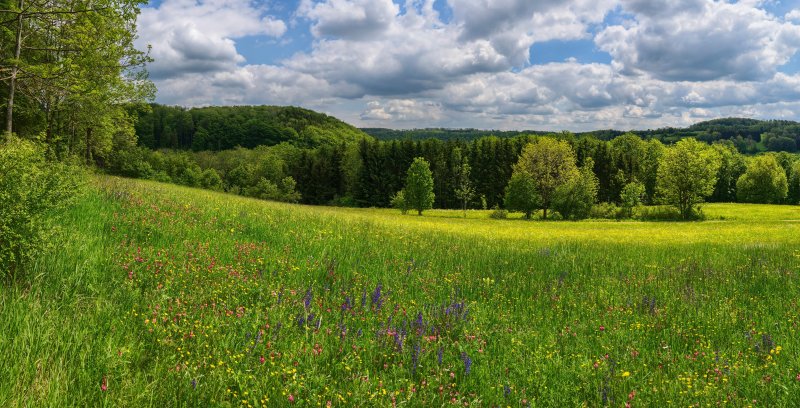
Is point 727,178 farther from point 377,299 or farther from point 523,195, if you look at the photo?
point 377,299

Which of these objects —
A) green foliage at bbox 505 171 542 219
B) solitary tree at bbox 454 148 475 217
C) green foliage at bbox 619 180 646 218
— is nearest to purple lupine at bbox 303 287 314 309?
green foliage at bbox 505 171 542 219

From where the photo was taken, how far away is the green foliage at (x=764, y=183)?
94625 millimetres

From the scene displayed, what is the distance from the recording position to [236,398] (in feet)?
13.0

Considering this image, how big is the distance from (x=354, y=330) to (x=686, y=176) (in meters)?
65.9

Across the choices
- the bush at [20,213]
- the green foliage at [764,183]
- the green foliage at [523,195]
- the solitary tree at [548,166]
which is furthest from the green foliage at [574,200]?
the green foliage at [764,183]

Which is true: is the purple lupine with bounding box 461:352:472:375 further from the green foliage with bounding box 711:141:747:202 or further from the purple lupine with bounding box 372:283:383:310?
the green foliage with bounding box 711:141:747:202

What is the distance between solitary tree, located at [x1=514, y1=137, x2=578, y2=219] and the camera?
68125 millimetres

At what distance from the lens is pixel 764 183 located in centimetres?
9531

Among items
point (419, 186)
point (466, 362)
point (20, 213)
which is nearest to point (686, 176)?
point (419, 186)

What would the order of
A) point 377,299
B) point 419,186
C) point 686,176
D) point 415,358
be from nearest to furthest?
point 415,358 → point 377,299 → point 686,176 → point 419,186

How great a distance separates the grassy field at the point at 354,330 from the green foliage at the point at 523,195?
174 ft

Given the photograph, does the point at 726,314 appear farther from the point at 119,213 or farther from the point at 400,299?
the point at 119,213

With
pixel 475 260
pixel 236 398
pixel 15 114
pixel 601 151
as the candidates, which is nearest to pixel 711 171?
pixel 601 151

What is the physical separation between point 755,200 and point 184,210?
401ft
